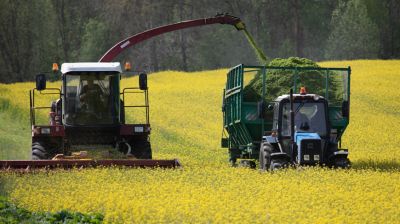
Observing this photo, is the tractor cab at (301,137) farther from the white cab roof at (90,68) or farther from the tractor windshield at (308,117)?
the white cab roof at (90,68)

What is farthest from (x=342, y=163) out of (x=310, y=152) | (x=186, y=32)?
(x=186, y=32)

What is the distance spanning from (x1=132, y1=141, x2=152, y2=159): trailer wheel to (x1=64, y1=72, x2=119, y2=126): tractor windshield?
80 cm

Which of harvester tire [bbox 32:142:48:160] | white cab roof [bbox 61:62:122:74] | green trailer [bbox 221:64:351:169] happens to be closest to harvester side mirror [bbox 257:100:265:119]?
green trailer [bbox 221:64:351:169]

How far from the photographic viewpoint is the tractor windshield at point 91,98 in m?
23.0

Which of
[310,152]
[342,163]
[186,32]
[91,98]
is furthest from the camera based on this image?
[186,32]

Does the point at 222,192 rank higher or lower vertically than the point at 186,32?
lower

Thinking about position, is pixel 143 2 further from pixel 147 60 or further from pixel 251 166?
pixel 251 166

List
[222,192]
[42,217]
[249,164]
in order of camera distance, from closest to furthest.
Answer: [42,217] → [222,192] → [249,164]

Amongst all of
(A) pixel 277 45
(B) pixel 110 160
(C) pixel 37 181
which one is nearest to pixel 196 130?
(B) pixel 110 160

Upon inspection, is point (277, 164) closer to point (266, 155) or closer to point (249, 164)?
point (266, 155)

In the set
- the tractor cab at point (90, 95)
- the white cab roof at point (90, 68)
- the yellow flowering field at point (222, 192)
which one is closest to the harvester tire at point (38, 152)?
the tractor cab at point (90, 95)

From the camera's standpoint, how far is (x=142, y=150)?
23406mm

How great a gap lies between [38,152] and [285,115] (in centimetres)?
539

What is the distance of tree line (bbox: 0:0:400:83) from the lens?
81062 mm
